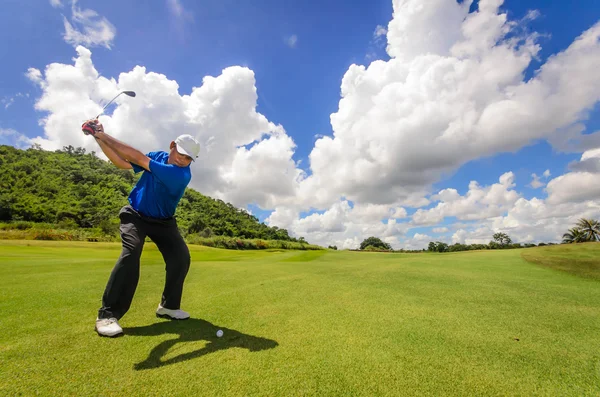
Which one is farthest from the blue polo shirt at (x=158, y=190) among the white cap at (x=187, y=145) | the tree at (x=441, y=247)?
the tree at (x=441, y=247)

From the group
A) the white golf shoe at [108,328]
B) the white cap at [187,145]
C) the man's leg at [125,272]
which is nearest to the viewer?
the white golf shoe at [108,328]

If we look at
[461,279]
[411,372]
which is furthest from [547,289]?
[411,372]

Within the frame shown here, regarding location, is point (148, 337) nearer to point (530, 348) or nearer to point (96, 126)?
point (96, 126)

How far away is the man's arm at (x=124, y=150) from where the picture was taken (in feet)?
11.3

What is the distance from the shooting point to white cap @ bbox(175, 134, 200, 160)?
371cm

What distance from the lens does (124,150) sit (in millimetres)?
3430

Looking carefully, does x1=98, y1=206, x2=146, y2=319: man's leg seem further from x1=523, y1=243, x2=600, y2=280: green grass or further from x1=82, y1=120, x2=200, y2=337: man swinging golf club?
x1=523, y1=243, x2=600, y2=280: green grass

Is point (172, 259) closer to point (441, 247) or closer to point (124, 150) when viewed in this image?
point (124, 150)

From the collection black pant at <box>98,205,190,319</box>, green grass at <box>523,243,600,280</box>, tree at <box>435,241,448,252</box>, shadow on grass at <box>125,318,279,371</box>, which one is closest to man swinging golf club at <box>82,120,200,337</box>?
black pant at <box>98,205,190,319</box>

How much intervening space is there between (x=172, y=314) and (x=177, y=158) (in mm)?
2165

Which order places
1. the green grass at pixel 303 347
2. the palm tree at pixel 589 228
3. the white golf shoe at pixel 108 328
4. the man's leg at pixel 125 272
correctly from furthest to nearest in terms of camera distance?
the palm tree at pixel 589 228
the man's leg at pixel 125 272
the white golf shoe at pixel 108 328
the green grass at pixel 303 347

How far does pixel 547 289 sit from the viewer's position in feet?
21.3

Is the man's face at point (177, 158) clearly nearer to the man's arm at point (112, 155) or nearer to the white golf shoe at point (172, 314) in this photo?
the man's arm at point (112, 155)

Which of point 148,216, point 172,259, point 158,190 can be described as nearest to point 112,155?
point 158,190
